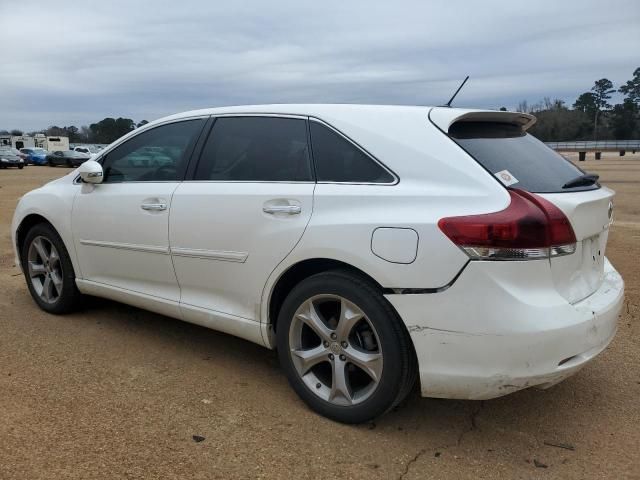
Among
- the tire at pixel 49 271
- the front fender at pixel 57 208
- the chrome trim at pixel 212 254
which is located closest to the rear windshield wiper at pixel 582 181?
the chrome trim at pixel 212 254

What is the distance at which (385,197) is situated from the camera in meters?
2.84

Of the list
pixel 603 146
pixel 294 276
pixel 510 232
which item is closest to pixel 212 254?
pixel 294 276

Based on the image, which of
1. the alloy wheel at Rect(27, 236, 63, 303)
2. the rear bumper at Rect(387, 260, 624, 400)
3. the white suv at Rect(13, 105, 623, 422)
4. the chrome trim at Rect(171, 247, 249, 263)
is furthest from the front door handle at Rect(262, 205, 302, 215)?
the alloy wheel at Rect(27, 236, 63, 303)

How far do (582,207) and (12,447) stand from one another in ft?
9.65

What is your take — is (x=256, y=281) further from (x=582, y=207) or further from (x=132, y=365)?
(x=582, y=207)

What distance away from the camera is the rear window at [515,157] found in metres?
2.80

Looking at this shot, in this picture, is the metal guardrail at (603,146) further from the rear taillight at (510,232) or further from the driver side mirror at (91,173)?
the rear taillight at (510,232)

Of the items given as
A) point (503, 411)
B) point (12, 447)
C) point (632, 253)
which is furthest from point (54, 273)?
point (632, 253)

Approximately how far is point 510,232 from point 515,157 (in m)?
0.60

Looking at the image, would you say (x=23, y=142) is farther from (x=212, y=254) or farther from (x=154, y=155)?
(x=212, y=254)

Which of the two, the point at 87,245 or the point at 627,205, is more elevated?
the point at 87,245

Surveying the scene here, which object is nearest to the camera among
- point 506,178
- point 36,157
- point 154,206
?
point 506,178

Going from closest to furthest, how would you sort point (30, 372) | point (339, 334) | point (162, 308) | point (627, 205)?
1. point (339, 334)
2. point (30, 372)
3. point (162, 308)
4. point (627, 205)

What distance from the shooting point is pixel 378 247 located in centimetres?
276
